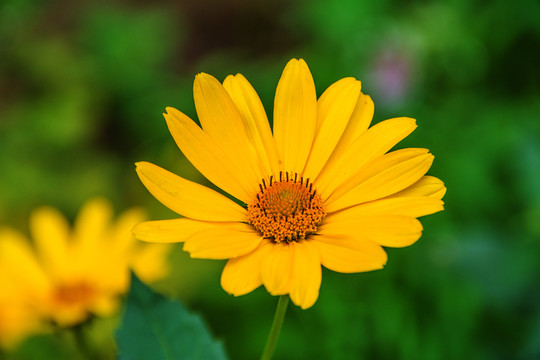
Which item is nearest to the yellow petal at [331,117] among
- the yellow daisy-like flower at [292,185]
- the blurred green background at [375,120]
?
the yellow daisy-like flower at [292,185]

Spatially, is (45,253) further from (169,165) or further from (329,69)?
(329,69)

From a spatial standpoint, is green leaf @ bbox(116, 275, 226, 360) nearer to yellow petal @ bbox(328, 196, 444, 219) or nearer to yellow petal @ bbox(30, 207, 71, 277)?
yellow petal @ bbox(328, 196, 444, 219)

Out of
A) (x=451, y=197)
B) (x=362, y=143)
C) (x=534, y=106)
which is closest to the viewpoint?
(x=362, y=143)

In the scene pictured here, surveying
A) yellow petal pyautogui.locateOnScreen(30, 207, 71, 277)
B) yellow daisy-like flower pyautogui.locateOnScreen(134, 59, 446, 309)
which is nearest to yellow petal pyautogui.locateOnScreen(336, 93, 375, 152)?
yellow daisy-like flower pyautogui.locateOnScreen(134, 59, 446, 309)

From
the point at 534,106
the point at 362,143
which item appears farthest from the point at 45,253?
the point at 534,106

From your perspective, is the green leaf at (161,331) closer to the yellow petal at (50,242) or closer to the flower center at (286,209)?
the flower center at (286,209)

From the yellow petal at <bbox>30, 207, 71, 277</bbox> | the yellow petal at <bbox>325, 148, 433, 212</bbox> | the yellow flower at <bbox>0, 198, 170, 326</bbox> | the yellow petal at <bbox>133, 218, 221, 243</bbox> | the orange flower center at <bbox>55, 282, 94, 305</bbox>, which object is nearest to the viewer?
the yellow petal at <bbox>133, 218, 221, 243</bbox>
